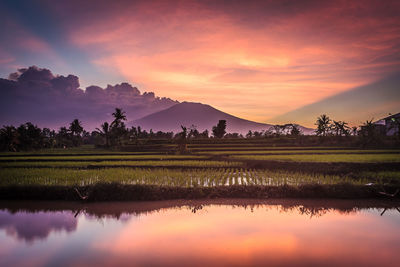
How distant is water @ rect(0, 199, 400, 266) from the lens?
5.13 metres

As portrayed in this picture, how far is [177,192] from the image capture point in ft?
29.4

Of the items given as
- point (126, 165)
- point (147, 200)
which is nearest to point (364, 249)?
point (147, 200)

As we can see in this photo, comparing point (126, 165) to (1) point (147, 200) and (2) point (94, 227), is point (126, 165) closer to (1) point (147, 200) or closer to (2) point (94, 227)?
(1) point (147, 200)

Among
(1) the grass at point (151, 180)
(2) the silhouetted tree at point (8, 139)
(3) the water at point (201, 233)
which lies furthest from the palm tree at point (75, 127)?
(3) the water at point (201, 233)

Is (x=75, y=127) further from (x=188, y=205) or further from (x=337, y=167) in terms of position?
(x=337, y=167)

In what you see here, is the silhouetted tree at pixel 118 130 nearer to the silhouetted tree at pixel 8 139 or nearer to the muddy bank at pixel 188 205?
the silhouetted tree at pixel 8 139

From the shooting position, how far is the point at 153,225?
6.81 metres

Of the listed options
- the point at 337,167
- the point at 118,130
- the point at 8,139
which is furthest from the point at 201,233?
the point at 8,139

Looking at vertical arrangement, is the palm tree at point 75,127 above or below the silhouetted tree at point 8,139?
above

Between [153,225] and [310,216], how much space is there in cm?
455

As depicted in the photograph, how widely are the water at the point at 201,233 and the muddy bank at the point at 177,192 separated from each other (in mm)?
358

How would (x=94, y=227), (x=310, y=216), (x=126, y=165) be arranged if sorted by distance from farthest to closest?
(x=126, y=165)
(x=310, y=216)
(x=94, y=227)

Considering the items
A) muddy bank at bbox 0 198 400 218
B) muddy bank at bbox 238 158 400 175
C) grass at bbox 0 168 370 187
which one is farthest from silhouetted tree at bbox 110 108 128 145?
muddy bank at bbox 0 198 400 218

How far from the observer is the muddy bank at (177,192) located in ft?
28.9
